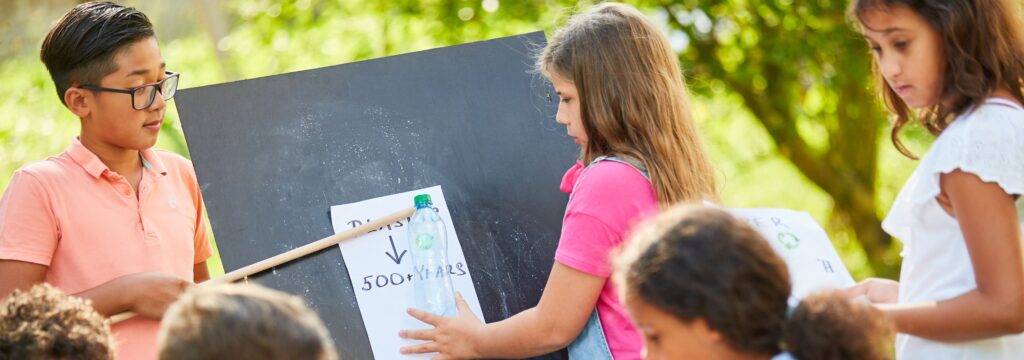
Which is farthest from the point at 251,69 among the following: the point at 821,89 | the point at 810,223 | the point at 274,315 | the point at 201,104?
the point at 274,315

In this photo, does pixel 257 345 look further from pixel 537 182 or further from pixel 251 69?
pixel 251 69

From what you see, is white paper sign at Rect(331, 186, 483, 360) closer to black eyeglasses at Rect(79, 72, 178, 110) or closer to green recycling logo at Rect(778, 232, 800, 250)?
black eyeglasses at Rect(79, 72, 178, 110)

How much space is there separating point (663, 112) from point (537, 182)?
55 centimetres

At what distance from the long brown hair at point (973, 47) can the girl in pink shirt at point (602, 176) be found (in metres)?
0.58

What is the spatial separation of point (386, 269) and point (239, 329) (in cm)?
110

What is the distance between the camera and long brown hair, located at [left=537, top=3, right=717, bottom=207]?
261 cm

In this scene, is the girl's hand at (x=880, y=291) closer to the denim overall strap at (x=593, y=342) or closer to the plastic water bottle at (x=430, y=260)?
the denim overall strap at (x=593, y=342)

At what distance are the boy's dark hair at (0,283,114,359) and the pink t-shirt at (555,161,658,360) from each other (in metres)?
1.03

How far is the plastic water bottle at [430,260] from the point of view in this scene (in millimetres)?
2799

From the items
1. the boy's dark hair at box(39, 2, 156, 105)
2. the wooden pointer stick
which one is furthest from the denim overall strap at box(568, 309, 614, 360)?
the boy's dark hair at box(39, 2, 156, 105)

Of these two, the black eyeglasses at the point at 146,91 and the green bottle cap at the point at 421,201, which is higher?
the black eyeglasses at the point at 146,91

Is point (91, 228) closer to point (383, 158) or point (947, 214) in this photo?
point (383, 158)

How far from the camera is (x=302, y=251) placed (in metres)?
2.77

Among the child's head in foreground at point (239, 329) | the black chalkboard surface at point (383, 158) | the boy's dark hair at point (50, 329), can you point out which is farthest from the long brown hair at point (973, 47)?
the boy's dark hair at point (50, 329)
